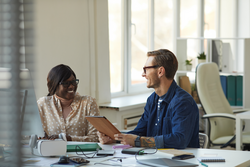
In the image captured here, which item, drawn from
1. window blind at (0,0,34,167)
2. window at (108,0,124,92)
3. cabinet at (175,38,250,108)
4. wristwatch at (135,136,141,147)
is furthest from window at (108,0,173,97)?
window blind at (0,0,34,167)

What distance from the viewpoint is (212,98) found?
10.6ft

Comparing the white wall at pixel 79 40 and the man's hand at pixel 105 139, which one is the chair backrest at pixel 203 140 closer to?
the man's hand at pixel 105 139

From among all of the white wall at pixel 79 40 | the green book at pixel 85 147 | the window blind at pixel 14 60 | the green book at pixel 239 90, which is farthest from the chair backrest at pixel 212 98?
the window blind at pixel 14 60

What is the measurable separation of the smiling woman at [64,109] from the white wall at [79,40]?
34cm

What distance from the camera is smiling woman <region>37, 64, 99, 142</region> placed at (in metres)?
2.27

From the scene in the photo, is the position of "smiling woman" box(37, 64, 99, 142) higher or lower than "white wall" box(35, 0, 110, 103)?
lower

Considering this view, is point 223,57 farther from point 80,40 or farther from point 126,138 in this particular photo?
point 126,138

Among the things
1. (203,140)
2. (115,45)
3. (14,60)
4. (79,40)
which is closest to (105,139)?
(203,140)

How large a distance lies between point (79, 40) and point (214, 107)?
152 centimetres

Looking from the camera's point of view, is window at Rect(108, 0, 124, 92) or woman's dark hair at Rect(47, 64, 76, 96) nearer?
woman's dark hair at Rect(47, 64, 76, 96)

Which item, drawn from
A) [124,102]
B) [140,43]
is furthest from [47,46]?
[140,43]

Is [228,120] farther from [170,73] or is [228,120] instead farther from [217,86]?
[170,73]

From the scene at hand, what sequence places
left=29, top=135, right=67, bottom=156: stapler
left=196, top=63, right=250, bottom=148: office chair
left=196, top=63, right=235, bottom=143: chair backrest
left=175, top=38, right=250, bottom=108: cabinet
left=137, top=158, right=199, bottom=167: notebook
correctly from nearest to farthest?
left=137, top=158, right=199, bottom=167: notebook < left=29, top=135, right=67, bottom=156: stapler < left=196, top=63, right=250, bottom=148: office chair < left=196, top=63, right=235, bottom=143: chair backrest < left=175, top=38, right=250, bottom=108: cabinet

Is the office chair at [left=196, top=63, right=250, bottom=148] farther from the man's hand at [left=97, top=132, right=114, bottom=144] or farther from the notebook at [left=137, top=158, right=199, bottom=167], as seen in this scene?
the notebook at [left=137, top=158, right=199, bottom=167]
